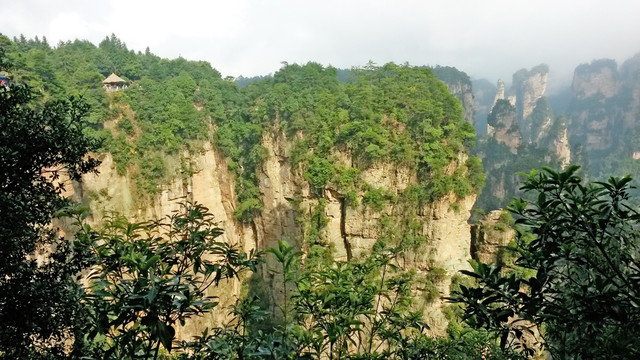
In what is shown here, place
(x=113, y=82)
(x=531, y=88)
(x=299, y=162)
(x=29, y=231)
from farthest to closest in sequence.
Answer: (x=531, y=88) < (x=113, y=82) < (x=299, y=162) < (x=29, y=231)

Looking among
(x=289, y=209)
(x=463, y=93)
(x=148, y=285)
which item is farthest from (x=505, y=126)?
(x=148, y=285)

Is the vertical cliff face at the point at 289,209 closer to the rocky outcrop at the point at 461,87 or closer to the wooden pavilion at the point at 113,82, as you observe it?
the wooden pavilion at the point at 113,82

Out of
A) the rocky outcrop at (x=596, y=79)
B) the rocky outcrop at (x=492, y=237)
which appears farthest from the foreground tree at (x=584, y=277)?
the rocky outcrop at (x=596, y=79)

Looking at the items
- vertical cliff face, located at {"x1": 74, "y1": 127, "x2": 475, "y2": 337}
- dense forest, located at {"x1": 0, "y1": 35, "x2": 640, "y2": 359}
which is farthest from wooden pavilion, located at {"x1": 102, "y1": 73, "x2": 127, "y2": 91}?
vertical cliff face, located at {"x1": 74, "y1": 127, "x2": 475, "y2": 337}

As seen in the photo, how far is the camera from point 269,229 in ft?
64.4

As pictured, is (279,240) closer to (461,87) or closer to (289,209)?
(289,209)

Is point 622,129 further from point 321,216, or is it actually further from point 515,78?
point 321,216

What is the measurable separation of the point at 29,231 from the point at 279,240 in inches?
101

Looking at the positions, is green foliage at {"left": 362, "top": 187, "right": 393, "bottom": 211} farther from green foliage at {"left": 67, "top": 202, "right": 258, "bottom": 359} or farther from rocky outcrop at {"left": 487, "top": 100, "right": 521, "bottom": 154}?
rocky outcrop at {"left": 487, "top": 100, "right": 521, "bottom": 154}

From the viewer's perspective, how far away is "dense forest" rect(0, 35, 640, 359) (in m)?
2.44

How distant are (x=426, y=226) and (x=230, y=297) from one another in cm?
1019

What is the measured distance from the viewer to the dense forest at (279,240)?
244 centimetres

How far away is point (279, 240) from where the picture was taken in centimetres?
294

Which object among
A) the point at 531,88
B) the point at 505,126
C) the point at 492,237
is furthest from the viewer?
the point at 531,88
